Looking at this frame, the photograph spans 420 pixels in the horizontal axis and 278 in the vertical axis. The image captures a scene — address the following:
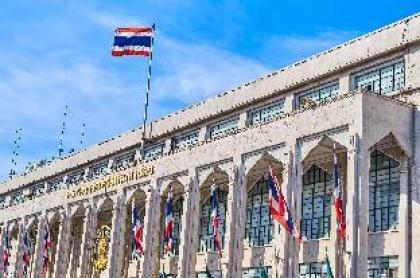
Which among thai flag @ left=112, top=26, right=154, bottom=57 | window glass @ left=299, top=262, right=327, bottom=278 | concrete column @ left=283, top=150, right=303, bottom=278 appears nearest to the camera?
concrete column @ left=283, top=150, right=303, bottom=278

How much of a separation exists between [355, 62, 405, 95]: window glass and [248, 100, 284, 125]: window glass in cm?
682

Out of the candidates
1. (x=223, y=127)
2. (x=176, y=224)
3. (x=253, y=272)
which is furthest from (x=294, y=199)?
(x=176, y=224)

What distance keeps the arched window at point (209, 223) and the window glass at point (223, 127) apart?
4489 mm

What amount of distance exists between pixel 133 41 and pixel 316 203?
65.2 feet

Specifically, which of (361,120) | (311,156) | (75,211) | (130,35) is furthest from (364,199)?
(75,211)

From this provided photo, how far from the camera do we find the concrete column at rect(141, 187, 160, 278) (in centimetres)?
4881

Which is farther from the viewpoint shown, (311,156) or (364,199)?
(311,156)

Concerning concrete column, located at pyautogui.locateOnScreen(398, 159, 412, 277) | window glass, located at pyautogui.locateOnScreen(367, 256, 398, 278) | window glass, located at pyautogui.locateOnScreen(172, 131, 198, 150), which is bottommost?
window glass, located at pyautogui.locateOnScreen(367, 256, 398, 278)

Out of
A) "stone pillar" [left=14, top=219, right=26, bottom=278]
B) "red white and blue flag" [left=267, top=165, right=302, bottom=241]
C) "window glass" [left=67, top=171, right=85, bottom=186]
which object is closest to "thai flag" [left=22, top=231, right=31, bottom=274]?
"stone pillar" [left=14, top=219, right=26, bottom=278]

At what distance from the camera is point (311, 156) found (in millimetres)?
40125

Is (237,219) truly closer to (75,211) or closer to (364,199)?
(364,199)

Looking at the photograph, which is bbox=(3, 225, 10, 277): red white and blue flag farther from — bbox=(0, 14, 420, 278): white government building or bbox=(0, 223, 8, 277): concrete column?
bbox=(0, 14, 420, 278): white government building

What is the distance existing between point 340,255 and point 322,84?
11.1 m

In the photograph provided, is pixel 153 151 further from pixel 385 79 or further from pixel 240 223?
pixel 385 79
